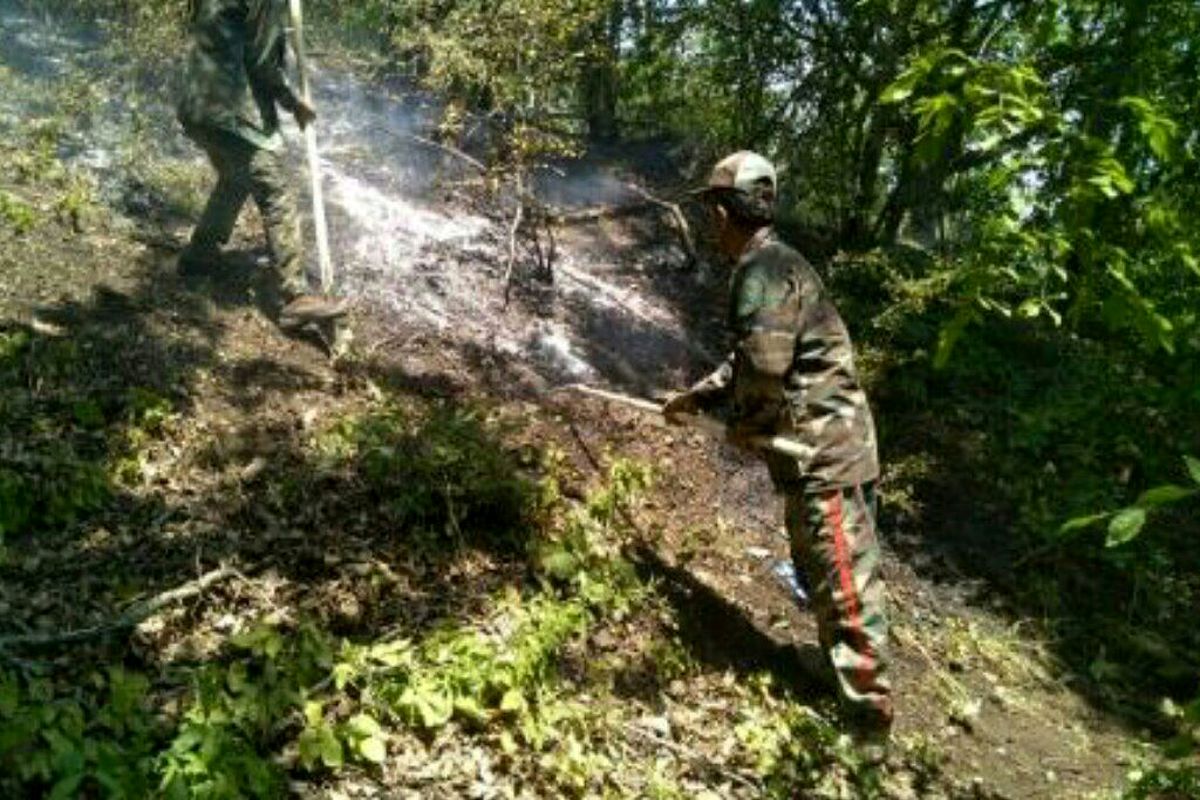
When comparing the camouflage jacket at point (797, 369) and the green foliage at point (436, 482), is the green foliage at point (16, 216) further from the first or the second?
the camouflage jacket at point (797, 369)

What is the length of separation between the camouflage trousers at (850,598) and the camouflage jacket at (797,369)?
0.48 feet

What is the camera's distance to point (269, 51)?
24.5ft

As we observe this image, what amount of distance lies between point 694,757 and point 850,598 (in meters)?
1.06

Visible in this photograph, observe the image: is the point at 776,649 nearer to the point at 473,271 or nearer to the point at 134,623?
the point at 134,623

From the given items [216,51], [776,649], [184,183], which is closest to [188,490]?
[776,649]

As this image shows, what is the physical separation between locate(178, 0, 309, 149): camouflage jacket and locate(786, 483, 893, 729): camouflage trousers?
4.78 m

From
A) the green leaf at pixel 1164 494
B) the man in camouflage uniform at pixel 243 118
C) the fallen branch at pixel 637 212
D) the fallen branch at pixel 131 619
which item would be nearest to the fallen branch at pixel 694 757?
the fallen branch at pixel 131 619

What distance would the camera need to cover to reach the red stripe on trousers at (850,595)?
4934 mm

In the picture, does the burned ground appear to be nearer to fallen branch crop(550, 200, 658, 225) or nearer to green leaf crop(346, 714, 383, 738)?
green leaf crop(346, 714, 383, 738)

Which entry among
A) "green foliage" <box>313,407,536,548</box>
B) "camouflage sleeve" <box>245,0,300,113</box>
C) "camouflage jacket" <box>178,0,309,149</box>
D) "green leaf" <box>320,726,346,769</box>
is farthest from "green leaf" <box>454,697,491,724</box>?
"camouflage sleeve" <box>245,0,300,113</box>

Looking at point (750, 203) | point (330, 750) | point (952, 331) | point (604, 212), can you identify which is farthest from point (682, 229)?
point (330, 750)

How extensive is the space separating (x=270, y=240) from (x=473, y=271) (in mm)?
Answer: 1937

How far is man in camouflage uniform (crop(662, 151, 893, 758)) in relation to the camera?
16.3 feet

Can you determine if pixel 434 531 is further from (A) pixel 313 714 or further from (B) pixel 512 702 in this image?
(A) pixel 313 714
